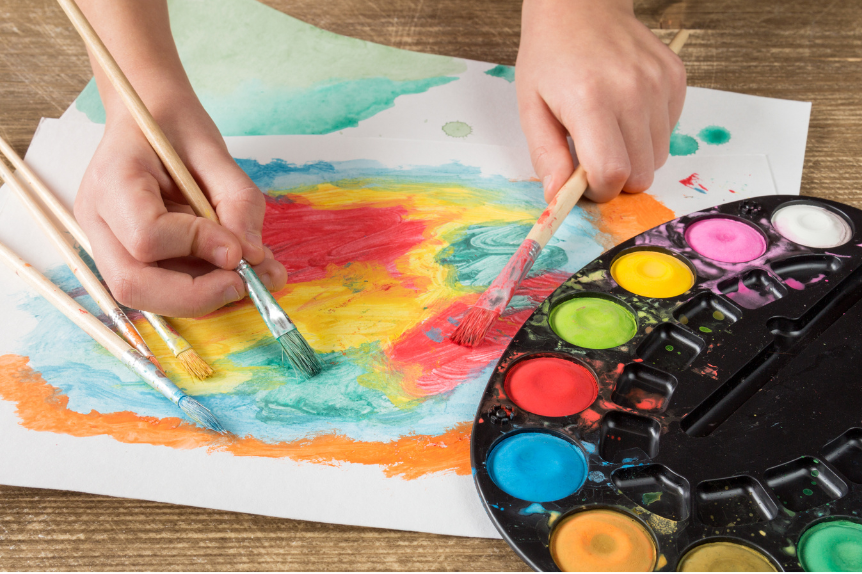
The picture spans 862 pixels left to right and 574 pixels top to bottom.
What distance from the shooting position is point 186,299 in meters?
0.79

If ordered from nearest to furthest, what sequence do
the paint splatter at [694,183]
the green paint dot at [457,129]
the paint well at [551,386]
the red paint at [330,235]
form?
the paint well at [551,386] → the red paint at [330,235] → the paint splatter at [694,183] → the green paint dot at [457,129]

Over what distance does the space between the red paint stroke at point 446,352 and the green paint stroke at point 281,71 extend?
0.52 metres

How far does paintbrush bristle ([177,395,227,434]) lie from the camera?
0.72 meters

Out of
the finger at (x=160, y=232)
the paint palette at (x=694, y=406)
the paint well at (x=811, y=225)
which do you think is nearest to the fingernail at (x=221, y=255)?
the finger at (x=160, y=232)

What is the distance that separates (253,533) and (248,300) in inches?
14.2

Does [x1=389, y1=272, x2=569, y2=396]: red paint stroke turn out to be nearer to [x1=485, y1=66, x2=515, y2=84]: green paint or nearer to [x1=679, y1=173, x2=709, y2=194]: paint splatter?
[x1=679, y1=173, x2=709, y2=194]: paint splatter

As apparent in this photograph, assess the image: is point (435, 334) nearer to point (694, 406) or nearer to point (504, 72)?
point (694, 406)

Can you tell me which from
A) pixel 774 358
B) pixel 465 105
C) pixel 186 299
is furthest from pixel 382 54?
pixel 774 358

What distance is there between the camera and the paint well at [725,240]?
34.2 inches

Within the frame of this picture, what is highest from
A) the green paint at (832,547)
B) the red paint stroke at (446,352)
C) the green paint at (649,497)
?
the green paint at (649,497)

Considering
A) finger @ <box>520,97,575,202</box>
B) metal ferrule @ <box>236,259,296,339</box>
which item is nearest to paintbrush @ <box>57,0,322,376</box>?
metal ferrule @ <box>236,259,296,339</box>

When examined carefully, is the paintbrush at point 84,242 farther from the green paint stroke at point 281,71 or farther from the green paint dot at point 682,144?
the green paint dot at point 682,144

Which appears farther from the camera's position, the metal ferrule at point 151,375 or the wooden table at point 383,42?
the metal ferrule at point 151,375

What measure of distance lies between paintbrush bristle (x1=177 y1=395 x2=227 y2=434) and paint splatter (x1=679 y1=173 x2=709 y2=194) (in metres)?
0.80
